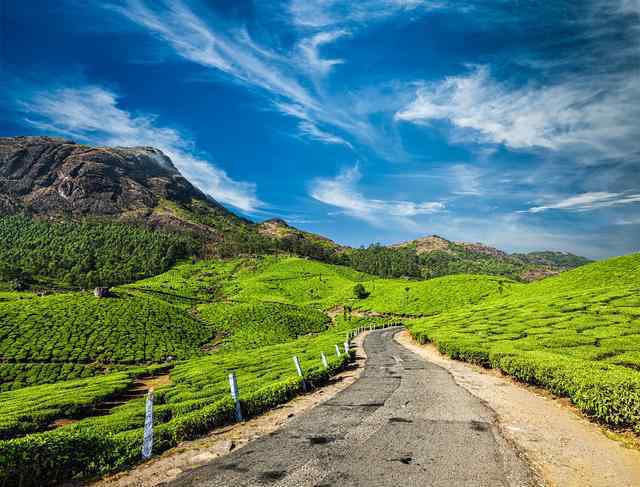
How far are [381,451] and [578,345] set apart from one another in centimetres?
2631

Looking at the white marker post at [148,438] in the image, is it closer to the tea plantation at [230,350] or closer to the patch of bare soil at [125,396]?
the tea plantation at [230,350]

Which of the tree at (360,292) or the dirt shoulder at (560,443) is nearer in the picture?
the dirt shoulder at (560,443)

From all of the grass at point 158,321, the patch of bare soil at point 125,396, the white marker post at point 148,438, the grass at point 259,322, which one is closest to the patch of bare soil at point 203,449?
the white marker post at point 148,438

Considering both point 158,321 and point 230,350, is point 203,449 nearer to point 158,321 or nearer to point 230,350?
point 230,350

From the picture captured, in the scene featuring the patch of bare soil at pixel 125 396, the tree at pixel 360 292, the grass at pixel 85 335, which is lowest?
the patch of bare soil at pixel 125 396

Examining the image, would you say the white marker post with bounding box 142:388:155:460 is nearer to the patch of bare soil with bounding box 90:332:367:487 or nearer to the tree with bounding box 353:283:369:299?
the patch of bare soil with bounding box 90:332:367:487

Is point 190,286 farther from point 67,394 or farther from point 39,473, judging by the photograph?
point 39,473

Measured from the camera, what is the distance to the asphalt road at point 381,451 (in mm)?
8289

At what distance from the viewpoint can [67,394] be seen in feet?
109

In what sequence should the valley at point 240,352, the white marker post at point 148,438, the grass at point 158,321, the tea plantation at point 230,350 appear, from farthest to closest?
the grass at point 158,321 → the valley at point 240,352 → the tea plantation at point 230,350 → the white marker post at point 148,438

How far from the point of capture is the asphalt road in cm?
829

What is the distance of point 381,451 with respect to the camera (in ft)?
32.7

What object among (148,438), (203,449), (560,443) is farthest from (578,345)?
(148,438)

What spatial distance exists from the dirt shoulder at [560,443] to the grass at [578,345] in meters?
0.99
